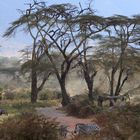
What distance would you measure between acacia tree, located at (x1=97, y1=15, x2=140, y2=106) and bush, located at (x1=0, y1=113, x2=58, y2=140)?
1834 centimetres

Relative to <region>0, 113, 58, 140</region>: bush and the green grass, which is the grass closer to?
the green grass

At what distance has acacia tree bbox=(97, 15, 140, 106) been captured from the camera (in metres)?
29.7

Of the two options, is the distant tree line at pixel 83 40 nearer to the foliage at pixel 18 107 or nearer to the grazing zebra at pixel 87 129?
the foliage at pixel 18 107

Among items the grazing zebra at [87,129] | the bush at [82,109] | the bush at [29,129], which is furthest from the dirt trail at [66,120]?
the bush at [29,129]

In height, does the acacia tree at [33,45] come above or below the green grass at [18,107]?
above

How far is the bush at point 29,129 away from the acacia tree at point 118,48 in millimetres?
18336

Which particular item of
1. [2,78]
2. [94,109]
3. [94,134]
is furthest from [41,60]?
[2,78]

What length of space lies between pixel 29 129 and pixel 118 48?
21992 mm

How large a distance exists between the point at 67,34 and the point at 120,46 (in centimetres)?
370

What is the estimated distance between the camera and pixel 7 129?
10.9 meters

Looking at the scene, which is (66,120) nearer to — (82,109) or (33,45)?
(82,109)

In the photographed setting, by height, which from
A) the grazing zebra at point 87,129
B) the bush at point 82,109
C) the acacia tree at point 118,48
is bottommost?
the grazing zebra at point 87,129

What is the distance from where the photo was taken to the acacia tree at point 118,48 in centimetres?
2967

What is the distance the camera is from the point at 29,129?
10914 millimetres
